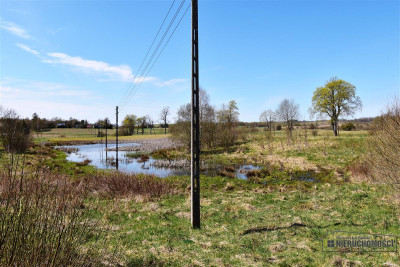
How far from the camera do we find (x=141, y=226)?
28.0 ft

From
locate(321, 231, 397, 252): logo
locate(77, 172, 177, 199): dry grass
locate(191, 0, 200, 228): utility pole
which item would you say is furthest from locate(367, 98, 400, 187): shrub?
locate(77, 172, 177, 199): dry grass

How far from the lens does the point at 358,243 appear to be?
21.6 ft

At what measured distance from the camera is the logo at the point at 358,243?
247 inches

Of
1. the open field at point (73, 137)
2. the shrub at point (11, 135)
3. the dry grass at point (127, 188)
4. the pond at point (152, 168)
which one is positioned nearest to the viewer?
the shrub at point (11, 135)

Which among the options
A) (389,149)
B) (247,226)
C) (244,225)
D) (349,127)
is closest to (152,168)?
(244,225)

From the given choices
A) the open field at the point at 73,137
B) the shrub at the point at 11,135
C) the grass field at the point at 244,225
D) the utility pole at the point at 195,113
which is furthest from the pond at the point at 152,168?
the open field at the point at 73,137

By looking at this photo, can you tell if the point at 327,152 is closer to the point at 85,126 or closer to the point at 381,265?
the point at 381,265

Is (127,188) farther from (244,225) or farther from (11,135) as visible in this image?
(11,135)

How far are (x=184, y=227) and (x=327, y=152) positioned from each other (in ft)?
83.7

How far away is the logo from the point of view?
6.27m

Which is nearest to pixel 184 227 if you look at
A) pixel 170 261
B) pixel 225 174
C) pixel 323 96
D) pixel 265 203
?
pixel 170 261

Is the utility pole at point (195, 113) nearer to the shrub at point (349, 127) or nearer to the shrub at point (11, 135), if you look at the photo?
the shrub at point (11, 135)

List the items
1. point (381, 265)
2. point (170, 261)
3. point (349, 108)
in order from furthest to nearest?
point (349, 108)
point (170, 261)
point (381, 265)

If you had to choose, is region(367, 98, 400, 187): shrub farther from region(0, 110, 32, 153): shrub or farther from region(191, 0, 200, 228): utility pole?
region(0, 110, 32, 153): shrub
